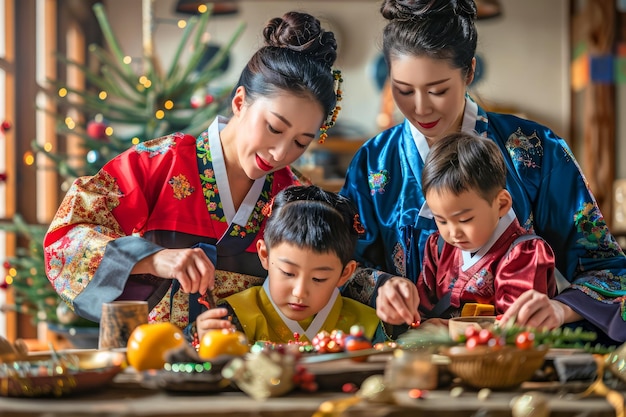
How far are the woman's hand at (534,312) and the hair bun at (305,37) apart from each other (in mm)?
773

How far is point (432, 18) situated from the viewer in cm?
203

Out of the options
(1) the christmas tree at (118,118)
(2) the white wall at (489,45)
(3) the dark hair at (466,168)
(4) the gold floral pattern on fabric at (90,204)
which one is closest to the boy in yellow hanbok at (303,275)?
(3) the dark hair at (466,168)

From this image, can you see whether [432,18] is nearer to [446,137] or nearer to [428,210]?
[446,137]

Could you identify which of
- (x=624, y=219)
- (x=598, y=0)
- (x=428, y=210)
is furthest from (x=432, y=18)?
(x=598, y=0)

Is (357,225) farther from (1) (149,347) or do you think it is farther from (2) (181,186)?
(1) (149,347)

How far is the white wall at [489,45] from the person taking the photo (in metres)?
7.20

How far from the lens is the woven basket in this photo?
3.81ft

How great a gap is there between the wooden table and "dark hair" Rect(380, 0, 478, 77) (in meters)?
1.04

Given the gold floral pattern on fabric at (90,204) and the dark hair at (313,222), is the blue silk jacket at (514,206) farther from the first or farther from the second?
the gold floral pattern on fabric at (90,204)

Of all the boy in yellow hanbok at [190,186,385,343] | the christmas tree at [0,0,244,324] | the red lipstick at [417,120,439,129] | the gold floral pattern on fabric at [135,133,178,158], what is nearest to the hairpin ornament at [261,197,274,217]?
the boy in yellow hanbok at [190,186,385,343]

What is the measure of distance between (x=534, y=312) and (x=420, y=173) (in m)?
0.59

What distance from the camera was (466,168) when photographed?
5.94 feet

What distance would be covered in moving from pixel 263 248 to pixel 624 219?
14.9ft

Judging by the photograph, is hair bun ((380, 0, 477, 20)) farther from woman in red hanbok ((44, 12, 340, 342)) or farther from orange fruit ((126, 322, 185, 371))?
orange fruit ((126, 322, 185, 371))
